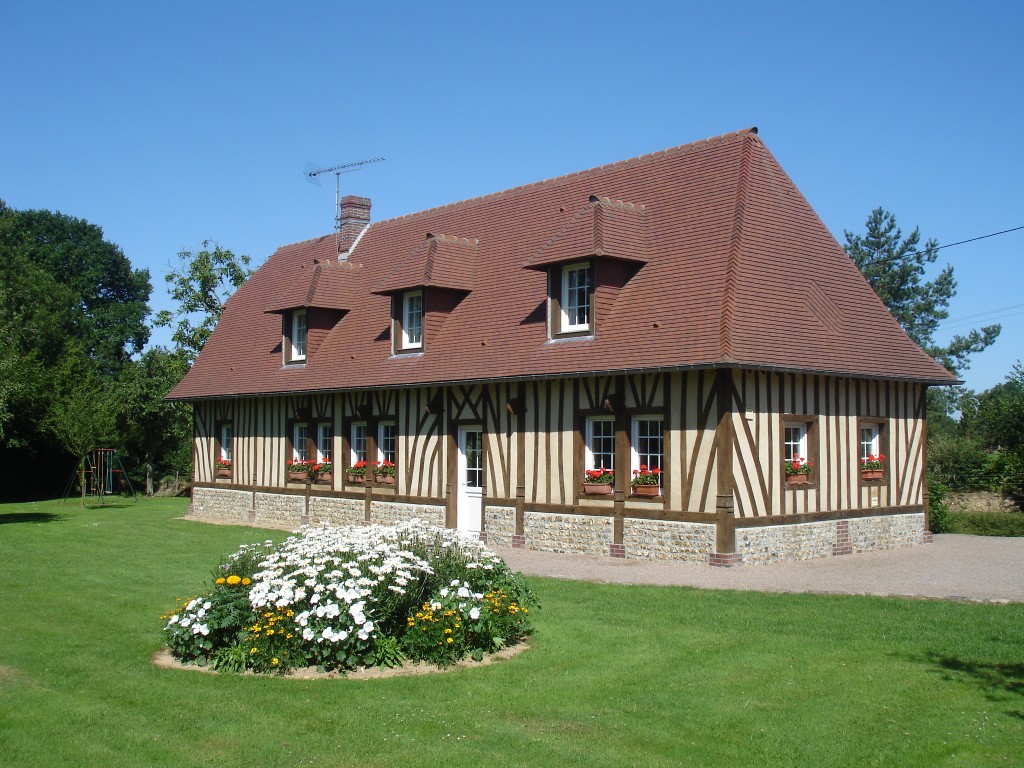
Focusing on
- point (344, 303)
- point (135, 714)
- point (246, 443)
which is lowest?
point (135, 714)

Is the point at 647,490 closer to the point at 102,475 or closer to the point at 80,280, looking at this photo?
the point at 102,475

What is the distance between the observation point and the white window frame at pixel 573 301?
59.4 feet

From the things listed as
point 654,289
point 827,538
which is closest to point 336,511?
point 654,289

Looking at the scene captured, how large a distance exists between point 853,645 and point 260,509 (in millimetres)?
18490

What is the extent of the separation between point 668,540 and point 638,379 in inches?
99.6

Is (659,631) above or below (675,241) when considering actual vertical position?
below

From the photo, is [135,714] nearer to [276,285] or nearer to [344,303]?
[344,303]

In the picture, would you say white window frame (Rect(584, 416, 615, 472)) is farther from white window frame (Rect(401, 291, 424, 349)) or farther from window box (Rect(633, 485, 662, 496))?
white window frame (Rect(401, 291, 424, 349))

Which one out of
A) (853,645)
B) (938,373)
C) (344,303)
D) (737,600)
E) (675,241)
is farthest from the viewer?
(344,303)

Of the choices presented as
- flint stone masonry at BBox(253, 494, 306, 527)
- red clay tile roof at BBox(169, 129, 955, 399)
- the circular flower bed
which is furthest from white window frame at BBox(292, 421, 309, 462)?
the circular flower bed

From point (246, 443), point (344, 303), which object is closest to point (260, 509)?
point (246, 443)

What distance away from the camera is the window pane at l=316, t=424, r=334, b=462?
2395 cm

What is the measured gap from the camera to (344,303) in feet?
→ 80.9

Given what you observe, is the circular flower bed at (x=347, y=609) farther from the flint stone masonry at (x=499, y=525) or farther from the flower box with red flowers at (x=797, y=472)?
the flint stone masonry at (x=499, y=525)
